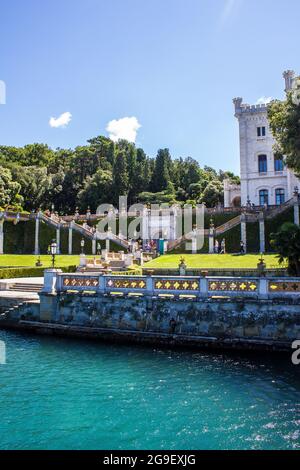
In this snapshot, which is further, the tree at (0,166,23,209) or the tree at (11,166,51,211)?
the tree at (11,166,51,211)

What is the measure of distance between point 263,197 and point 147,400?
46.2 meters

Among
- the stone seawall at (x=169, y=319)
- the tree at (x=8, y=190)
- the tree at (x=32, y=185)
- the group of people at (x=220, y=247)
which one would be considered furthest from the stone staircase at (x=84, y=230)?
the stone seawall at (x=169, y=319)

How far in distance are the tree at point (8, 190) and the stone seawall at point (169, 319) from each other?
46.6 meters

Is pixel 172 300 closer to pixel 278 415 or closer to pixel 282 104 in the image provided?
pixel 278 415

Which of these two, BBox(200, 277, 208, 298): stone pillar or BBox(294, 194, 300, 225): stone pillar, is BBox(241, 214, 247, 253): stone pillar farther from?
BBox(200, 277, 208, 298): stone pillar

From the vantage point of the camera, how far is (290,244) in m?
20.5

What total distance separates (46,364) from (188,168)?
239 ft

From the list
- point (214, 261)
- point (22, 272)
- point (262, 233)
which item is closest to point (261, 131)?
point (262, 233)

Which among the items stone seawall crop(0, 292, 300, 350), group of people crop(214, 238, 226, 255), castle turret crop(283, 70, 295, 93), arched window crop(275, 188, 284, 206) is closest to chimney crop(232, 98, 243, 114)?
castle turret crop(283, 70, 295, 93)

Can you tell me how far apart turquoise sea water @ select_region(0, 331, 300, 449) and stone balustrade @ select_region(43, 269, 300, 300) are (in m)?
2.63

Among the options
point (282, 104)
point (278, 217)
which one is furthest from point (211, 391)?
point (278, 217)

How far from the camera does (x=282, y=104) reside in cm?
2959

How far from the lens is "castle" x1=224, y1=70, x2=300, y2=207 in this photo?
53656mm

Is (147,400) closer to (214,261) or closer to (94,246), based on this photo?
(214,261)
